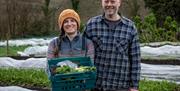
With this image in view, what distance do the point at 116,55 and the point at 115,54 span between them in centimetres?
1

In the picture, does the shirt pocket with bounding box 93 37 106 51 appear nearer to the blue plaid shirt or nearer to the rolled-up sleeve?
the blue plaid shirt

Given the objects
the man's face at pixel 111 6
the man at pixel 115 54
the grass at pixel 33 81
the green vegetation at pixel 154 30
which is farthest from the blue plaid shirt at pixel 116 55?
the green vegetation at pixel 154 30

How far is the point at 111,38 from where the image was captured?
3320 mm

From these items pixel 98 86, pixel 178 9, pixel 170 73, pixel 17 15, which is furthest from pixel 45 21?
pixel 98 86

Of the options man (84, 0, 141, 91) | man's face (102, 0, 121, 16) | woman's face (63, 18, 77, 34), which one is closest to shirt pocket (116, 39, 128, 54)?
man (84, 0, 141, 91)

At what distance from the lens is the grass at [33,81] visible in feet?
23.1

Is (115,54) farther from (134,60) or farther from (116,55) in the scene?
(134,60)

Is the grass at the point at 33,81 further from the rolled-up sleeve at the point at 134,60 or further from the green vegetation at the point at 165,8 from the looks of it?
the green vegetation at the point at 165,8

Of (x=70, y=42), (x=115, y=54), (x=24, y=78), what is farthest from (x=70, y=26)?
(x=24, y=78)

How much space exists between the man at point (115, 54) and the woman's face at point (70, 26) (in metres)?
0.15

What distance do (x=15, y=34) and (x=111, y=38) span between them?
2061 centimetres

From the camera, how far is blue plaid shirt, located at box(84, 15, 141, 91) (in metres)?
3.32

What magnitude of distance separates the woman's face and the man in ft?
0.51

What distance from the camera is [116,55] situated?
3316 mm
